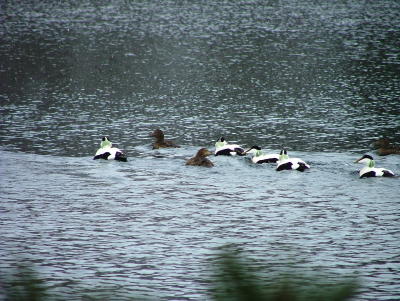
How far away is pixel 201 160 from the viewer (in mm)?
15945

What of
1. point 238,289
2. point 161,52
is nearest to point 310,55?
point 161,52

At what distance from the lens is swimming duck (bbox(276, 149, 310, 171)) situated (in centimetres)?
1537

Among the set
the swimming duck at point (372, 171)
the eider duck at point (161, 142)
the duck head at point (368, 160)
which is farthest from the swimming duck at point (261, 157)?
the eider duck at point (161, 142)

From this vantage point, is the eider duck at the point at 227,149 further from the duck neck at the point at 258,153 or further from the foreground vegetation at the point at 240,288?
the foreground vegetation at the point at 240,288

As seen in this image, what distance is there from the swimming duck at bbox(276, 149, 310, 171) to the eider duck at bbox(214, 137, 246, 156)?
1.23 metres

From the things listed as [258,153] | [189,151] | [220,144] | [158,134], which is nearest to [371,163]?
[258,153]

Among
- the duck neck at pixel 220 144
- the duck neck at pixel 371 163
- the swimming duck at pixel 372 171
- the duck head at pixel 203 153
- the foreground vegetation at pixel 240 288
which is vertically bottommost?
the swimming duck at pixel 372 171

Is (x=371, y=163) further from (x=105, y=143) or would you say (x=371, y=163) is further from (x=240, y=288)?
(x=240, y=288)

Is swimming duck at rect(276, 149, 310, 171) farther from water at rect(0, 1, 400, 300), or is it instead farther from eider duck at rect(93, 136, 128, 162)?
eider duck at rect(93, 136, 128, 162)

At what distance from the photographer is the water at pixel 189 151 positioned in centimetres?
1105

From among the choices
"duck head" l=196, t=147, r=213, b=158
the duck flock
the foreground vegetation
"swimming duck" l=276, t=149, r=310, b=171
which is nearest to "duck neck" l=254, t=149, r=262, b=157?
the duck flock

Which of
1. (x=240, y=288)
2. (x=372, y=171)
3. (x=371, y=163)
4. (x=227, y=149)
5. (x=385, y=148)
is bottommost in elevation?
(x=372, y=171)

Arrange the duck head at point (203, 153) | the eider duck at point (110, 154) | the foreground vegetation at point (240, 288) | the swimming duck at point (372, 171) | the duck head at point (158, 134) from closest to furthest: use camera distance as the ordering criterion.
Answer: the foreground vegetation at point (240, 288) → the swimming duck at point (372, 171) → the duck head at point (203, 153) → the eider duck at point (110, 154) → the duck head at point (158, 134)

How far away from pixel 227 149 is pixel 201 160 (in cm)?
98
